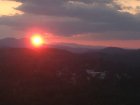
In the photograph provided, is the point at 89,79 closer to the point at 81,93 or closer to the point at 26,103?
the point at 81,93

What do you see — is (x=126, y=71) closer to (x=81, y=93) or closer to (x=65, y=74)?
(x=65, y=74)

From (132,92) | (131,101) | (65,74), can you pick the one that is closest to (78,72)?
(65,74)

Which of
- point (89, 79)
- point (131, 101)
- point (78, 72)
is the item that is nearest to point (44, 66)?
point (78, 72)

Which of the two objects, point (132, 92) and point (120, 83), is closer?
point (132, 92)

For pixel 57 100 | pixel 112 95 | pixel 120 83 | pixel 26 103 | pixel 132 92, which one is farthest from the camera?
pixel 120 83

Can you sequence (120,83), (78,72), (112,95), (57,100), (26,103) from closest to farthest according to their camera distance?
(26,103) → (57,100) → (112,95) → (120,83) → (78,72)

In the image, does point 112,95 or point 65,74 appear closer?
point 112,95
